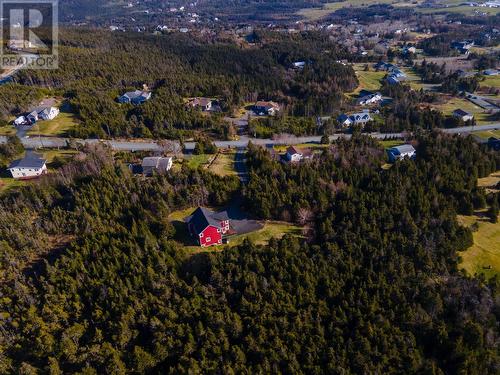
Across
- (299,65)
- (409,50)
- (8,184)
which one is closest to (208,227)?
(8,184)

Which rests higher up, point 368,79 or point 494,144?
point 368,79

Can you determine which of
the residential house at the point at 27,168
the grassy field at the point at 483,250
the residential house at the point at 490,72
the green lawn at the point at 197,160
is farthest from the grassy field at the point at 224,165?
the residential house at the point at 490,72

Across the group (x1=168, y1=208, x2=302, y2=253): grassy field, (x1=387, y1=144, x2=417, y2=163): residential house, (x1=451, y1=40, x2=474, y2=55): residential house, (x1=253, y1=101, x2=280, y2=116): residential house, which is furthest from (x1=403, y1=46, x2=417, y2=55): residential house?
(x1=168, y1=208, x2=302, y2=253): grassy field

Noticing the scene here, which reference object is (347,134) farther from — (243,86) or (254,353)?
(254,353)

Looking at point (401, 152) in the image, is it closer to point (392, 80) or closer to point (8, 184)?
point (392, 80)

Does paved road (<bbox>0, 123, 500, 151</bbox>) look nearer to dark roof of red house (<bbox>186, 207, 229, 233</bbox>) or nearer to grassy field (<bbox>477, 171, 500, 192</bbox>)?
grassy field (<bbox>477, 171, 500, 192</bbox>)

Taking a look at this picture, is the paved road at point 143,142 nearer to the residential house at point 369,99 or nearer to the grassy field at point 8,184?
the grassy field at point 8,184
